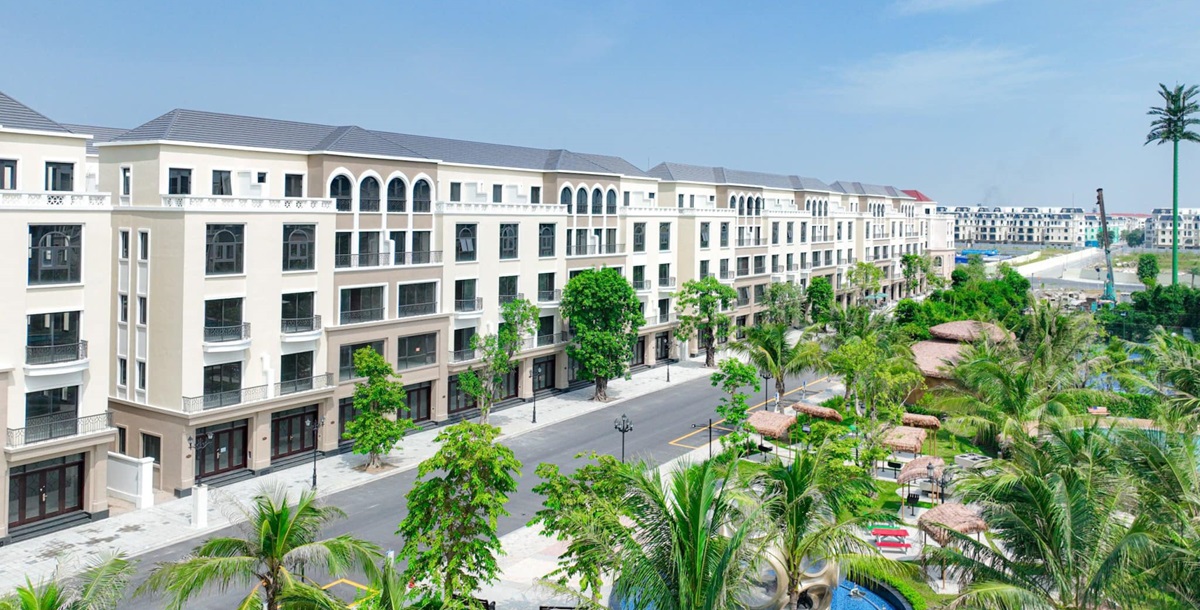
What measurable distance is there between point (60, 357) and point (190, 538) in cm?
681

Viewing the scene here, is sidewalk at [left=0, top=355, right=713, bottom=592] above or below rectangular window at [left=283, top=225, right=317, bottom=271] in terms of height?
below

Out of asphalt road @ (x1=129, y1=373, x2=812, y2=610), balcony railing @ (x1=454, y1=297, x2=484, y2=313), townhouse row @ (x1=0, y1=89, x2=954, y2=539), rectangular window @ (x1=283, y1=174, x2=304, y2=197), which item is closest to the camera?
asphalt road @ (x1=129, y1=373, x2=812, y2=610)

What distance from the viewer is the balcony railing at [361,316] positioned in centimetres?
3791

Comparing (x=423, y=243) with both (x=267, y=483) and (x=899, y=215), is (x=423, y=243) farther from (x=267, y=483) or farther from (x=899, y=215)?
(x=899, y=215)

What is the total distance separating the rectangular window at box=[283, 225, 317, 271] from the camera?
35156mm

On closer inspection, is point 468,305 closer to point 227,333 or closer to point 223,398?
point 227,333

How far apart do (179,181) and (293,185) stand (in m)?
4.93

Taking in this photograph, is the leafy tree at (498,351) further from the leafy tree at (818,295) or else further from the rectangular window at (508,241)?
the leafy tree at (818,295)

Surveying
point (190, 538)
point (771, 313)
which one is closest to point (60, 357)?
point (190, 538)

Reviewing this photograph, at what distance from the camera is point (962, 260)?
511 ft

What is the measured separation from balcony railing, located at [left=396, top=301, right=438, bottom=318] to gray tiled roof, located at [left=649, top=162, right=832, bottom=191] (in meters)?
29.2

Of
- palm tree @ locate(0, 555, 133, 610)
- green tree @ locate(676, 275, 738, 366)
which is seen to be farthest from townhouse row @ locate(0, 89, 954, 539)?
palm tree @ locate(0, 555, 133, 610)

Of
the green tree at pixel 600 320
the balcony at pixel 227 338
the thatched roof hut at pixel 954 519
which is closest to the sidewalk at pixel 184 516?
the green tree at pixel 600 320

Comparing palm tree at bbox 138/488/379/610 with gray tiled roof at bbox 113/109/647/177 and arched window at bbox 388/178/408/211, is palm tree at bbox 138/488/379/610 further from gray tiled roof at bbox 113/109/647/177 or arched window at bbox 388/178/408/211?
arched window at bbox 388/178/408/211
